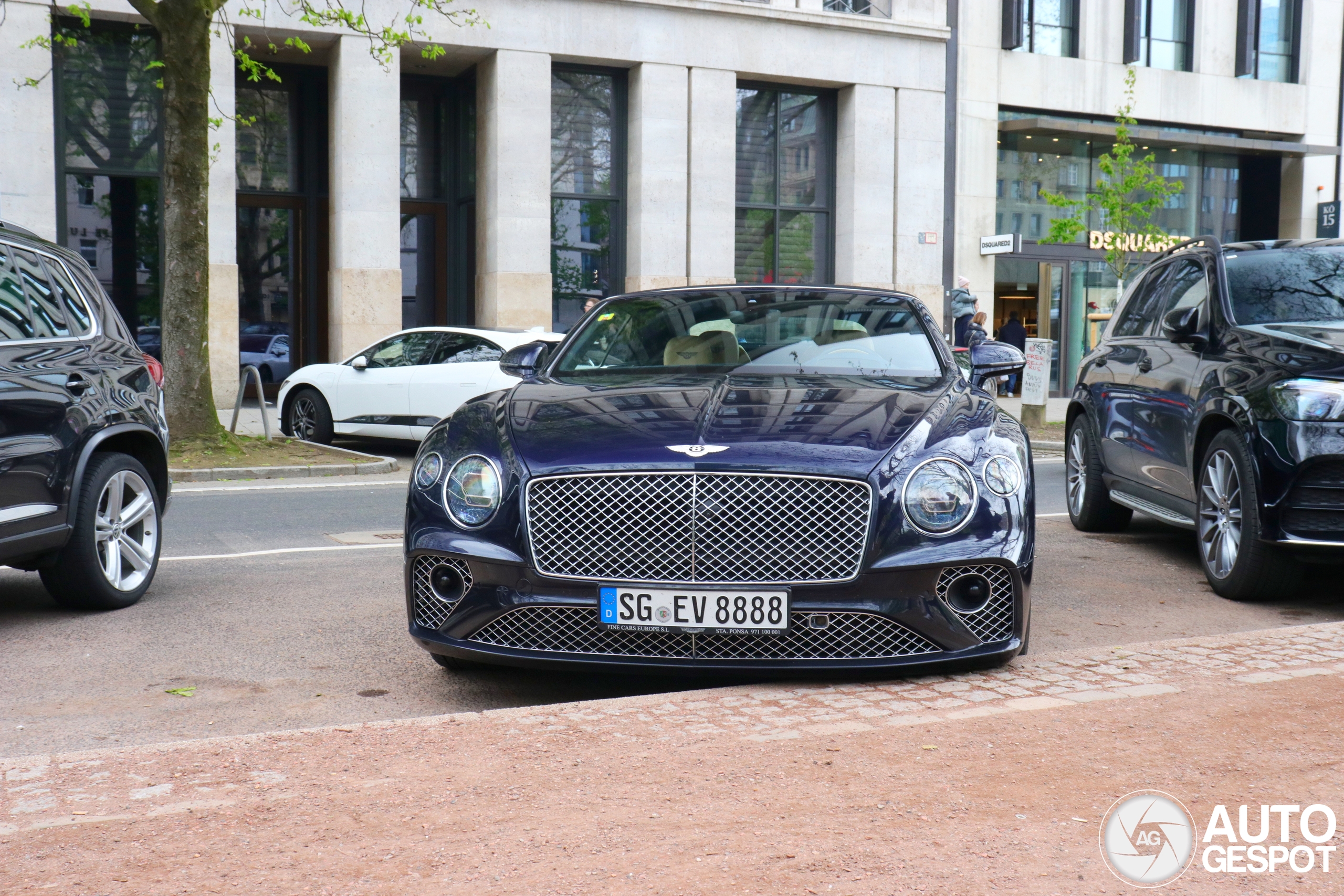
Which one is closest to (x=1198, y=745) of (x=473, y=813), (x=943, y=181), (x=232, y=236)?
(x=473, y=813)

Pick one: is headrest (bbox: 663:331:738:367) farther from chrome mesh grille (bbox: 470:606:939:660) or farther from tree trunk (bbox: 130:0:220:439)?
tree trunk (bbox: 130:0:220:439)

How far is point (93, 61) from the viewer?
71.4 feet

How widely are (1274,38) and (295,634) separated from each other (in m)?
31.9

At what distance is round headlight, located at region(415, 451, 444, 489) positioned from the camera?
16.3ft

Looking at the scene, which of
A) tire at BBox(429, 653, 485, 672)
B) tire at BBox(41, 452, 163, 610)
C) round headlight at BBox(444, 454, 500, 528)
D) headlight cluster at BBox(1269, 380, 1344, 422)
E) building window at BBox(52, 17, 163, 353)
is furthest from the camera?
building window at BBox(52, 17, 163, 353)

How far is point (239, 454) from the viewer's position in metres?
14.4

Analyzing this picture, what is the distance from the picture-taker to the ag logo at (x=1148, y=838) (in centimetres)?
312

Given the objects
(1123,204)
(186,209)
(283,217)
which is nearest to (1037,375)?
(1123,204)

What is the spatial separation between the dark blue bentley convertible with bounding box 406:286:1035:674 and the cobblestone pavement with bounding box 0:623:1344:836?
14cm

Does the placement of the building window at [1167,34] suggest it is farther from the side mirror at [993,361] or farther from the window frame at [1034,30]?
the side mirror at [993,361]

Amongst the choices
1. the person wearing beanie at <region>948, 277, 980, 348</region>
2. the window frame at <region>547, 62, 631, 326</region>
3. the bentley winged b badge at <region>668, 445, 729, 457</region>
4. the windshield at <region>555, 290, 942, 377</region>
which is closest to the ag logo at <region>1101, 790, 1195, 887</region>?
the bentley winged b badge at <region>668, 445, 729, 457</region>

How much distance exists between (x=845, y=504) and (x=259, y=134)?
21.7 metres

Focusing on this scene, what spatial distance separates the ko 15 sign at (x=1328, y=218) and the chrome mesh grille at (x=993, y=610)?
31.3 metres

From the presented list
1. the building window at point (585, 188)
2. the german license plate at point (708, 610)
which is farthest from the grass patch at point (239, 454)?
the building window at point (585, 188)
